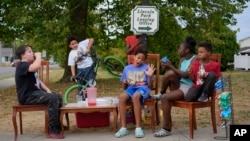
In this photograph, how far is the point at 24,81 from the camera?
704cm

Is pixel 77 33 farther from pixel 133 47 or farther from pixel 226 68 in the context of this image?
pixel 226 68

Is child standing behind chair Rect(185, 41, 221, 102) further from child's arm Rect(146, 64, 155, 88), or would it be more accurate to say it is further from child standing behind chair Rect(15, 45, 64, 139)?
child standing behind chair Rect(15, 45, 64, 139)

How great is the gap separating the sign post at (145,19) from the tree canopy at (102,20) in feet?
26.1

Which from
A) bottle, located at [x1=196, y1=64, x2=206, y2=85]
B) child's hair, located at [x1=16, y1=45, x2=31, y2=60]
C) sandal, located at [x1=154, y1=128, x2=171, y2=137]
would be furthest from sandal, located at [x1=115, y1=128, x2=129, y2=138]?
child's hair, located at [x1=16, y1=45, x2=31, y2=60]

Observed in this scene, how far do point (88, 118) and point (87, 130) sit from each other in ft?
0.72

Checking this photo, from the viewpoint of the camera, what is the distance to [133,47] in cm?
835

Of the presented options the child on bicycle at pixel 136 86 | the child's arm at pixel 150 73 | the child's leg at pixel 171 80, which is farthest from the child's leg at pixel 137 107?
the child's leg at pixel 171 80

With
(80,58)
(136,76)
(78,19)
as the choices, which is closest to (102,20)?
(78,19)

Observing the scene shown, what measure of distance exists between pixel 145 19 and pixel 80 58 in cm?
172

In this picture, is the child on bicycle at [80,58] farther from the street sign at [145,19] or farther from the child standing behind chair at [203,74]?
the child standing behind chair at [203,74]

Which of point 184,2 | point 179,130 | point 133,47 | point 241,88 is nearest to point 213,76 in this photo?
point 179,130

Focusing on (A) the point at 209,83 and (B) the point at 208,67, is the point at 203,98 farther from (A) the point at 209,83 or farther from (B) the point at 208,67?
(B) the point at 208,67

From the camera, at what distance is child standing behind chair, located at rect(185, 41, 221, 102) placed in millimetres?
6602

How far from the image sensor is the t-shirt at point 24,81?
6.91 meters
